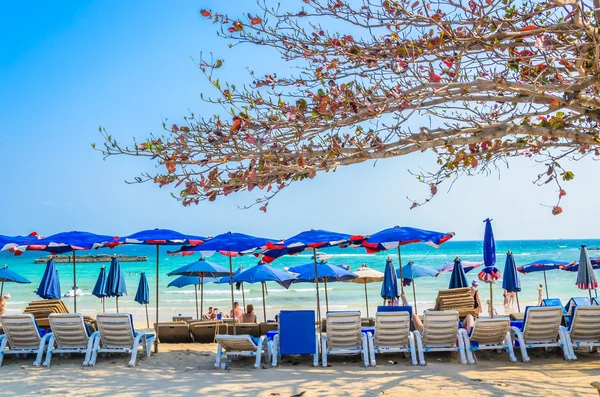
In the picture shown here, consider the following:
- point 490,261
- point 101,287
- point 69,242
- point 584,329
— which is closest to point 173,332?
point 69,242

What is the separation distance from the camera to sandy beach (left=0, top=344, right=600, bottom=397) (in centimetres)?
624

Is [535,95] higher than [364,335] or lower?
higher

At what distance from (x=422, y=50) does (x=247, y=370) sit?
15.3 feet

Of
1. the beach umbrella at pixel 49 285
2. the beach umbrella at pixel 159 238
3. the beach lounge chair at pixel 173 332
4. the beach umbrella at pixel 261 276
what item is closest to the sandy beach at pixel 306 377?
the beach umbrella at pixel 159 238

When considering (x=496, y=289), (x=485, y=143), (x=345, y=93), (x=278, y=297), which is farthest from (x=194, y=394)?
(x=496, y=289)

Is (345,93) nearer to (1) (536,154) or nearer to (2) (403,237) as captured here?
(1) (536,154)

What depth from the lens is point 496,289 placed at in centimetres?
3084

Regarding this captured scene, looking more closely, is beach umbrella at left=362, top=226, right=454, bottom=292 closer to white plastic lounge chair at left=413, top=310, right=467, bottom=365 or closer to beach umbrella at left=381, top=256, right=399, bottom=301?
white plastic lounge chair at left=413, top=310, right=467, bottom=365

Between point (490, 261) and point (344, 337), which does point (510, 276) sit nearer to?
point (490, 261)

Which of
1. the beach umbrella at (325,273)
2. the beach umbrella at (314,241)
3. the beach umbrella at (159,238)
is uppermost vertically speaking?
the beach umbrella at (159,238)

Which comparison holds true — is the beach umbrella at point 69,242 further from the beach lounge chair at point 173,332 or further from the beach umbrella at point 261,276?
the beach umbrella at point 261,276

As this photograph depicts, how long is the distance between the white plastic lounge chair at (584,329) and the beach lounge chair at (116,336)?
6.04 metres

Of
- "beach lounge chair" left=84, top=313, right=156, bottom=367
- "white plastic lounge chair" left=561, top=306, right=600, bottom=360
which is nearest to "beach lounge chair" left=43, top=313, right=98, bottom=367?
"beach lounge chair" left=84, top=313, right=156, bottom=367

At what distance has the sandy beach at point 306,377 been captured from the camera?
20.5 ft
